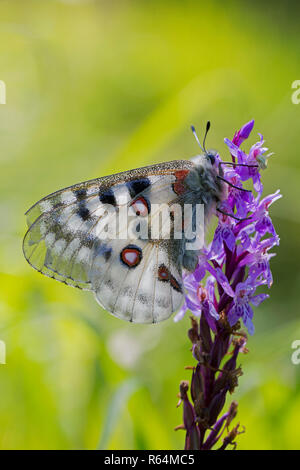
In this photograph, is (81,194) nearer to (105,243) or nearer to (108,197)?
(108,197)

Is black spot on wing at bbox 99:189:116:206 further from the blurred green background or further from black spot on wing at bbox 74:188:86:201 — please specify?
the blurred green background

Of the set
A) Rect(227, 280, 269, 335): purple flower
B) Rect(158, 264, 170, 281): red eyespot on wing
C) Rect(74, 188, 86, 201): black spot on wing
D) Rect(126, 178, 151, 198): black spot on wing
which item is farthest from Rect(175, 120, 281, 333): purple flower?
Rect(74, 188, 86, 201): black spot on wing

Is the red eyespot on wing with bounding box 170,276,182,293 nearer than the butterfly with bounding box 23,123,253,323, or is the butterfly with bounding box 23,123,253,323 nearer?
the red eyespot on wing with bounding box 170,276,182,293

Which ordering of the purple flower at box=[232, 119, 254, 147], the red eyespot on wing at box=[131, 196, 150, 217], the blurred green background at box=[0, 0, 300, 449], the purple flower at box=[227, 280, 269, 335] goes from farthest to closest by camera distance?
1. the blurred green background at box=[0, 0, 300, 449]
2. the red eyespot on wing at box=[131, 196, 150, 217]
3. the purple flower at box=[232, 119, 254, 147]
4. the purple flower at box=[227, 280, 269, 335]

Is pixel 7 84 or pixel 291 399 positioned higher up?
pixel 7 84
